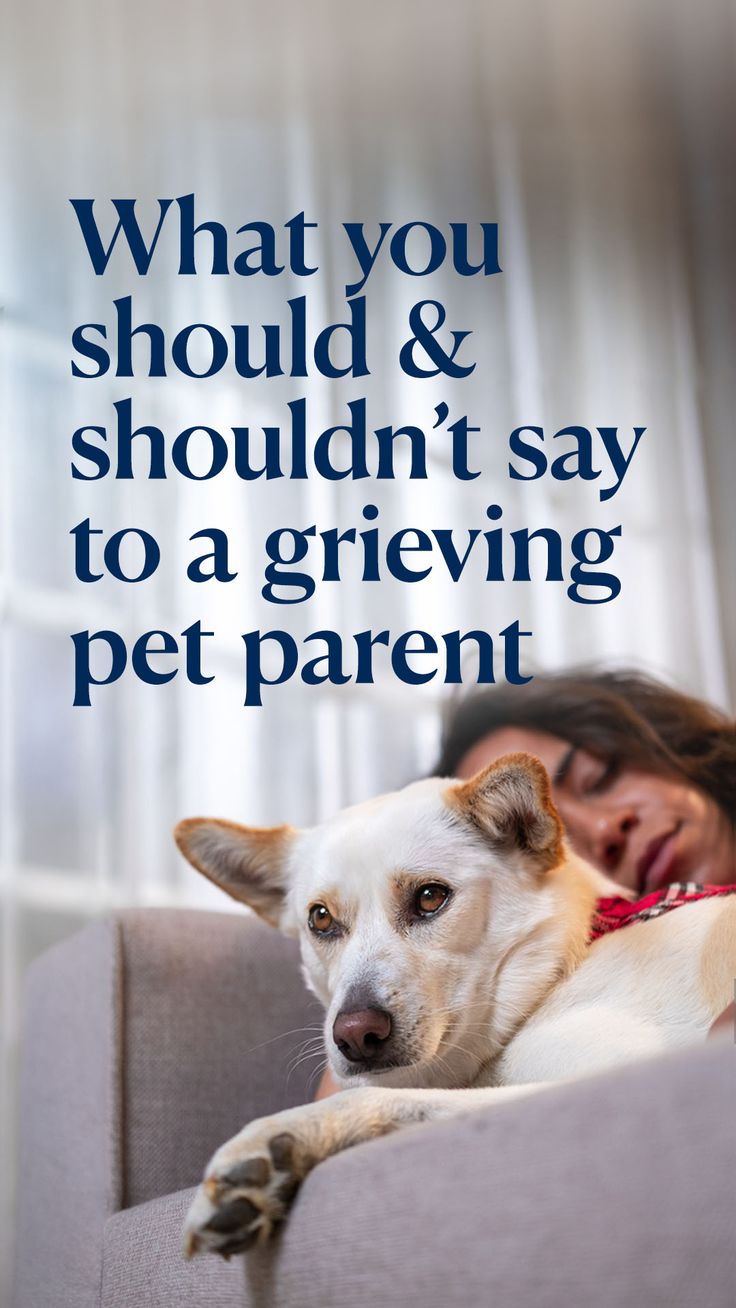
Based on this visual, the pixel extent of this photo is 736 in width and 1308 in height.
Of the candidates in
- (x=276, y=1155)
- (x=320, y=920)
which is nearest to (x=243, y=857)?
(x=320, y=920)

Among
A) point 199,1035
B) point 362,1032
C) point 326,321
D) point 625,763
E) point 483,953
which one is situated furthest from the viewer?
point 326,321

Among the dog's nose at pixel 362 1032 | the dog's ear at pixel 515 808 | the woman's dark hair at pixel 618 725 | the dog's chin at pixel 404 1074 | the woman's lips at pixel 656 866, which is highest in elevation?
the woman's dark hair at pixel 618 725

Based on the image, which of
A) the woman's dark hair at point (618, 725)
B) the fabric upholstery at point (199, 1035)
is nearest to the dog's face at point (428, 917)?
the fabric upholstery at point (199, 1035)

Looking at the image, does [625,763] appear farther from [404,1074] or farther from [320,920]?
[404,1074]

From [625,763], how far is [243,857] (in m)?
0.90

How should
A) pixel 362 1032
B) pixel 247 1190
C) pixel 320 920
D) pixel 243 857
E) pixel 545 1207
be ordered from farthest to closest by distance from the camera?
pixel 243 857 → pixel 320 920 → pixel 362 1032 → pixel 247 1190 → pixel 545 1207

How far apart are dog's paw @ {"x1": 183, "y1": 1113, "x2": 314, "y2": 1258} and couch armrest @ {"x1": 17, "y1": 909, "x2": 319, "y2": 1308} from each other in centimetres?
67

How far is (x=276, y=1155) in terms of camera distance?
2.89 feet

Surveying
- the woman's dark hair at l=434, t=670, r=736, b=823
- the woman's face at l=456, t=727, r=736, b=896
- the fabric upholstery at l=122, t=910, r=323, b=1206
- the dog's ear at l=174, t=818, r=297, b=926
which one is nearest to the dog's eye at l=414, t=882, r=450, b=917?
the dog's ear at l=174, t=818, r=297, b=926

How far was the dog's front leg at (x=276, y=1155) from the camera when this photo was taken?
0.84 metres

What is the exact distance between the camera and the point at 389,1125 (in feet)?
3.13

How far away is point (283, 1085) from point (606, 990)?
68cm

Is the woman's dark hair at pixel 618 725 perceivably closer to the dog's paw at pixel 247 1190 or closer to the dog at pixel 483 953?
the dog at pixel 483 953

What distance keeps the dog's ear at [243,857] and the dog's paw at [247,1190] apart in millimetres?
637
